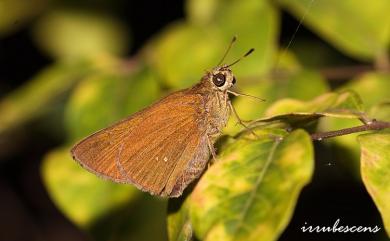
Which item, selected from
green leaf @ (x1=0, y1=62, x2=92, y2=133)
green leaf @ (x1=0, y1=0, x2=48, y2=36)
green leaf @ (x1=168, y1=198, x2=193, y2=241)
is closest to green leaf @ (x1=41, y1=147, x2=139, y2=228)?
green leaf @ (x1=0, y1=62, x2=92, y2=133)

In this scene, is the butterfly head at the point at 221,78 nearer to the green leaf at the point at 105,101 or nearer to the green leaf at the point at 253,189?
the green leaf at the point at 105,101

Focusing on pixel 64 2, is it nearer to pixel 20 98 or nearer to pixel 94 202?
pixel 20 98

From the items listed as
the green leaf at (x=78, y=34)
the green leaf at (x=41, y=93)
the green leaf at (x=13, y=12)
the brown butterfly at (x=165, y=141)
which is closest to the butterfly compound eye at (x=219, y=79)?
the brown butterfly at (x=165, y=141)

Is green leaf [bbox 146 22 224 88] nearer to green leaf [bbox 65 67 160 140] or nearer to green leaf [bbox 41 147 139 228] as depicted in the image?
green leaf [bbox 65 67 160 140]

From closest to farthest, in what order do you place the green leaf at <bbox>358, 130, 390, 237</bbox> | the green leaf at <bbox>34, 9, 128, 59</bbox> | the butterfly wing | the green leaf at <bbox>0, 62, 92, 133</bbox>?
the green leaf at <bbox>358, 130, 390, 237</bbox> → the butterfly wing → the green leaf at <bbox>0, 62, 92, 133</bbox> → the green leaf at <bbox>34, 9, 128, 59</bbox>

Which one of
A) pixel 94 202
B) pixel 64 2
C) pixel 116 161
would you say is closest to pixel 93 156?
pixel 116 161

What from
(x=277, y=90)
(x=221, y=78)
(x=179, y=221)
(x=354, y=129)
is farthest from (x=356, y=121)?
(x=179, y=221)
